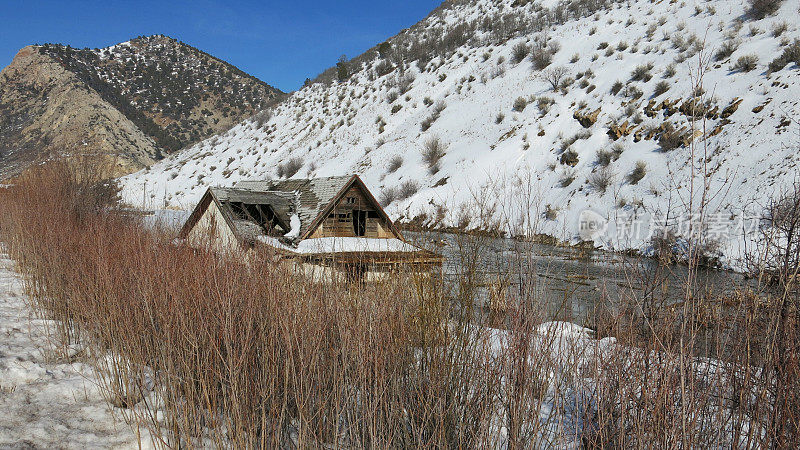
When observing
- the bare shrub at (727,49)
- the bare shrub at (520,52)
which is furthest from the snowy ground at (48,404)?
the bare shrub at (520,52)

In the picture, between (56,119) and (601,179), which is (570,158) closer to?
(601,179)

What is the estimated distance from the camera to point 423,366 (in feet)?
10.8

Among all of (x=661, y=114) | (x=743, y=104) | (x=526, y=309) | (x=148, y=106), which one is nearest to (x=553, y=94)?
(x=661, y=114)

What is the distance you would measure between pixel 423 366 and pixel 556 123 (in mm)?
23196

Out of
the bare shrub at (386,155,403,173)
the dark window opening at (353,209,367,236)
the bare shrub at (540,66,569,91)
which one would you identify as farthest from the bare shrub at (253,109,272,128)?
the dark window opening at (353,209,367,236)

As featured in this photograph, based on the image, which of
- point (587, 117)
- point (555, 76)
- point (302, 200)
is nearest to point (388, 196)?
point (587, 117)

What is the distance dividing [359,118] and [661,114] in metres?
22.8

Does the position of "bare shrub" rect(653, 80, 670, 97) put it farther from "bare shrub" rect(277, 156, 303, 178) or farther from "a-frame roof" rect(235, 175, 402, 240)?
"bare shrub" rect(277, 156, 303, 178)

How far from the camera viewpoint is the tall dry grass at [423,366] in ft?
8.38

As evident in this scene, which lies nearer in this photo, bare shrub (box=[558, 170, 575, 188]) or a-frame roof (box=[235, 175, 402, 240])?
a-frame roof (box=[235, 175, 402, 240])

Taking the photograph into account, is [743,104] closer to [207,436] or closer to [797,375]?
[797,375]

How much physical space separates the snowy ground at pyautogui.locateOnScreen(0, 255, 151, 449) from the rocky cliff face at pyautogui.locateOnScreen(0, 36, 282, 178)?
110 ft

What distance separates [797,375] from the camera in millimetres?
2342

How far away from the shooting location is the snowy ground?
126 inches
